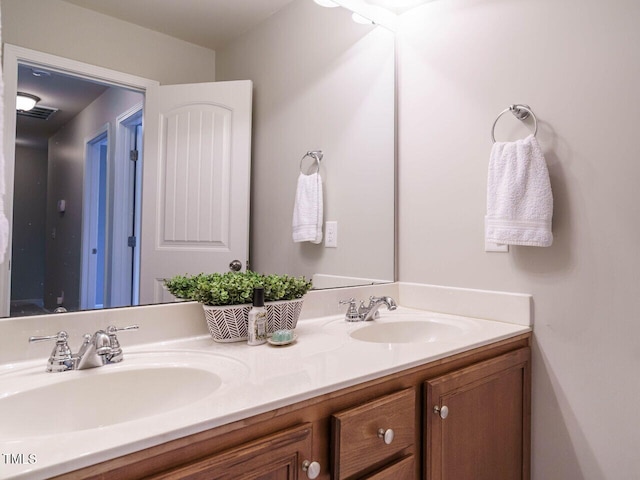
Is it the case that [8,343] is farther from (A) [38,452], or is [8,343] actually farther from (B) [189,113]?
(B) [189,113]

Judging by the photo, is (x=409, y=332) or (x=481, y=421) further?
(x=409, y=332)

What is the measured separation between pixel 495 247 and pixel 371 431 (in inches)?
33.2

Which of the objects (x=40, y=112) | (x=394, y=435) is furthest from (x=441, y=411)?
(x=40, y=112)

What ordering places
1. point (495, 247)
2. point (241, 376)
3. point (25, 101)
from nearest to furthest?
point (241, 376) → point (25, 101) → point (495, 247)

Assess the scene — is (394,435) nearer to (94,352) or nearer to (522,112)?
(94,352)

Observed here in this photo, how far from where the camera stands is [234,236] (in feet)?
4.49

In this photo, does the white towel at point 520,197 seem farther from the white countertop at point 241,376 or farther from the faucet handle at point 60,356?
the faucet handle at point 60,356

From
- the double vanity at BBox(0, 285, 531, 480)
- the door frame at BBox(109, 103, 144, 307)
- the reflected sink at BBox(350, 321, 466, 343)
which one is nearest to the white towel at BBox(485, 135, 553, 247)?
the double vanity at BBox(0, 285, 531, 480)

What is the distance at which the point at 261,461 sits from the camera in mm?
→ 745

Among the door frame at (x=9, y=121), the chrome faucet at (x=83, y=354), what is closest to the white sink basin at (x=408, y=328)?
the chrome faucet at (x=83, y=354)

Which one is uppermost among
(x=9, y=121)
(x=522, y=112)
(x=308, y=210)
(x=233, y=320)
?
(x=522, y=112)

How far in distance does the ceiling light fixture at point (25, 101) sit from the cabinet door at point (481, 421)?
1.14 metres

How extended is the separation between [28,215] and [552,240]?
4.70 feet

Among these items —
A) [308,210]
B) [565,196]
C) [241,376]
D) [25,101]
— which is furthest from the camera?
[308,210]
